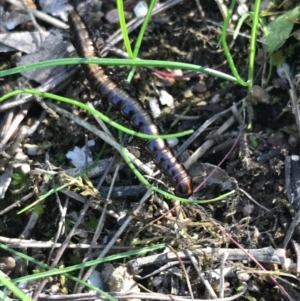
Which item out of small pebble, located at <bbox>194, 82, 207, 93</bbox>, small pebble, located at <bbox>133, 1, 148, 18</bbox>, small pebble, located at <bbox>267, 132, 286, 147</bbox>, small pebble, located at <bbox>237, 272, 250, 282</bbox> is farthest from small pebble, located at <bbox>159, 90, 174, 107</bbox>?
small pebble, located at <bbox>237, 272, 250, 282</bbox>

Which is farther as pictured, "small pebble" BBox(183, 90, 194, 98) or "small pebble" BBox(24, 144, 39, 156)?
"small pebble" BBox(183, 90, 194, 98)

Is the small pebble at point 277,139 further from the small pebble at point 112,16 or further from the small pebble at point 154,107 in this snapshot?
the small pebble at point 112,16

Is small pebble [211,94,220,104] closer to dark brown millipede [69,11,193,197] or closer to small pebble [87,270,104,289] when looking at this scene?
dark brown millipede [69,11,193,197]

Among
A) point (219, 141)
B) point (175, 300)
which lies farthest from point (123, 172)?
point (175, 300)

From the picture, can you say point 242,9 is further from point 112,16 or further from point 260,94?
point 112,16

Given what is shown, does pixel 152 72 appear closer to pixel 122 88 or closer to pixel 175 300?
pixel 122 88

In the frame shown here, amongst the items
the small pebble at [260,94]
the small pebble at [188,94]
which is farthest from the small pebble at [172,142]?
the small pebble at [260,94]
